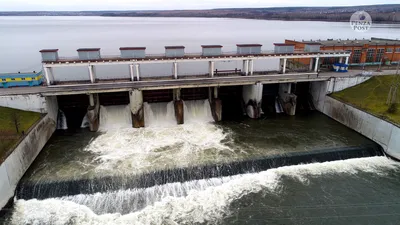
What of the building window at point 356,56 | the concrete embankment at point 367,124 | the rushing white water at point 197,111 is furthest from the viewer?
the building window at point 356,56

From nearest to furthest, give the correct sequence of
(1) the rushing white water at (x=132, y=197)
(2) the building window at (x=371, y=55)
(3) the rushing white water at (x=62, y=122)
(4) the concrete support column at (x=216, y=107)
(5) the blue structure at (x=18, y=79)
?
1. (1) the rushing white water at (x=132, y=197)
2. (5) the blue structure at (x=18, y=79)
3. (3) the rushing white water at (x=62, y=122)
4. (4) the concrete support column at (x=216, y=107)
5. (2) the building window at (x=371, y=55)

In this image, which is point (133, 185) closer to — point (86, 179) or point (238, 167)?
point (86, 179)

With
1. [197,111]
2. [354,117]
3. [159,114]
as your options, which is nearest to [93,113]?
[159,114]

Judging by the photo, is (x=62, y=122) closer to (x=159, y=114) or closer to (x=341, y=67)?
(x=159, y=114)

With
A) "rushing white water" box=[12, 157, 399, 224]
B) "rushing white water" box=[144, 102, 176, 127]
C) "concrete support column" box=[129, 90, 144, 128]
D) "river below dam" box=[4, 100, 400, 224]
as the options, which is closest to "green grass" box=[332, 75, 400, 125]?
"river below dam" box=[4, 100, 400, 224]

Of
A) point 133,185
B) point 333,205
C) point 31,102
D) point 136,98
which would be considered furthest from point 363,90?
point 31,102

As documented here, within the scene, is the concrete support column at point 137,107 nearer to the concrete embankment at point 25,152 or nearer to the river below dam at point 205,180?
the river below dam at point 205,180

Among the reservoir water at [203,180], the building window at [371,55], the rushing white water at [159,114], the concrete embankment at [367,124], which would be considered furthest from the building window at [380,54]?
the rushing white water at [159,114]
